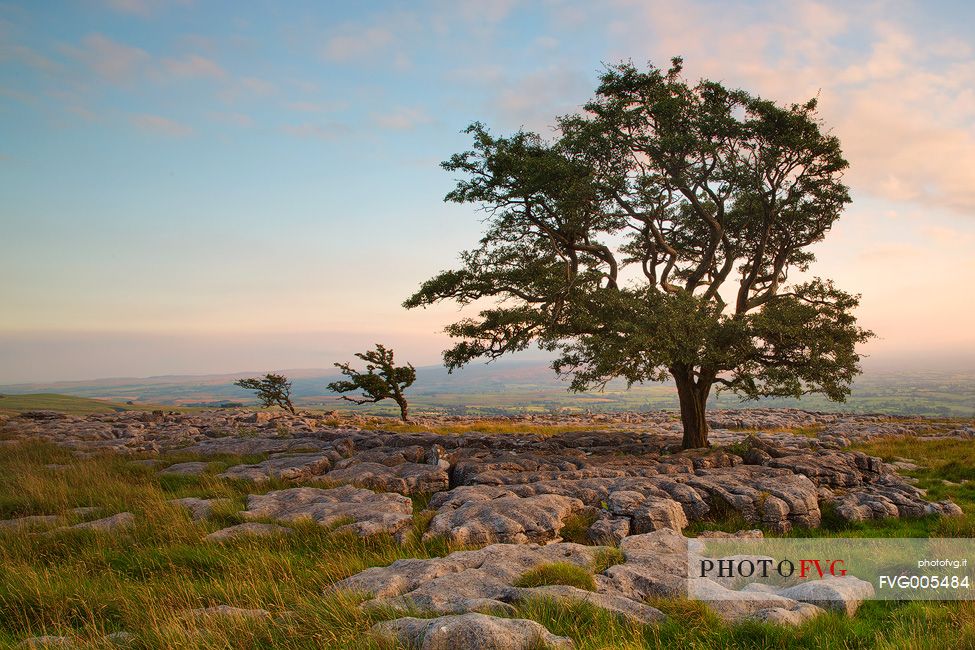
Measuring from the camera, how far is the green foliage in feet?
27.7

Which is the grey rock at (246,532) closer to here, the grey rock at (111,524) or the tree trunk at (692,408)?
the grey rock at (111,524)

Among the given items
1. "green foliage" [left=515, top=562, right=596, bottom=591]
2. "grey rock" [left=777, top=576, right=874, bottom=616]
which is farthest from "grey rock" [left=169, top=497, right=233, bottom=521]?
"grey rock" [left=777, top=576, right=874, bottom=616]

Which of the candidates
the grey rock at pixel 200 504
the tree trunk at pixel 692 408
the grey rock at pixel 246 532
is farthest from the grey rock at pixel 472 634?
the tree trunk at pixel 692 408

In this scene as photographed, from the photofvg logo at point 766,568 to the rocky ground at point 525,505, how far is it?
0.56 m

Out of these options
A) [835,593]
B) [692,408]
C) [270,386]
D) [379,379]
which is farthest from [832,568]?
[270,386]

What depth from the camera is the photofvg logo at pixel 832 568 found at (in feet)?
28.7

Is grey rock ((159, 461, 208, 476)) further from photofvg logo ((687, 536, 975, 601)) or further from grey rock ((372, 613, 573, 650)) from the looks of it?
photofvg logo ((687, 536, 975, 601))

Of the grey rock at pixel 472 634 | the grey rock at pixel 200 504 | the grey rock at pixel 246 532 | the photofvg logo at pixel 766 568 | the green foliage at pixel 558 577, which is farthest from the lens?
the grey rock at pixel 200 504

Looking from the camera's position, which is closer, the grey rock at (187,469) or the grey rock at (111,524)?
the grey rock at (111,524)

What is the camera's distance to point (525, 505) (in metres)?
13.0

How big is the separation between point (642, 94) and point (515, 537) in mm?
19200

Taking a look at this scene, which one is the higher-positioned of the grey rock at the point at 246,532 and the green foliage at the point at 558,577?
the green foliage at the point at 558,577

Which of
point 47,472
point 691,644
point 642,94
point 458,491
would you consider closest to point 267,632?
point 691,644

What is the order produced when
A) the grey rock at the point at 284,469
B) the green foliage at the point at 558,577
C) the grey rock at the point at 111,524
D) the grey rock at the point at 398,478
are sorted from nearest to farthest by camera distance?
1. the green foliage at the point at 558,577
2. the grey rock at the point at 111,524
3. the grey rock at the point at 398,478
4. the grey rock at the point at 284,469
